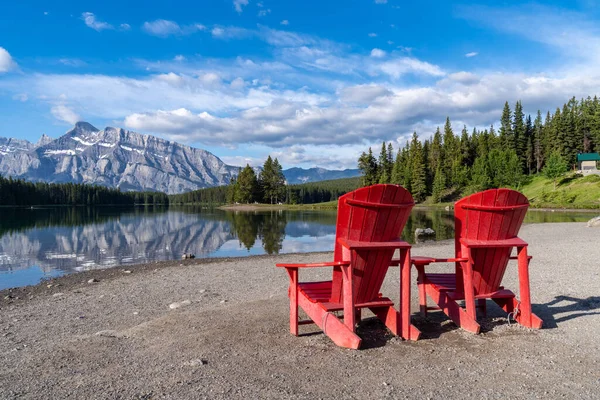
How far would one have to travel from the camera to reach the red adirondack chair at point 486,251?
6246 millimetres

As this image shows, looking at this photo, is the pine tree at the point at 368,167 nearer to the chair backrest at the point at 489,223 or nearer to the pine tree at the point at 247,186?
the pine tree at the point at 247,186

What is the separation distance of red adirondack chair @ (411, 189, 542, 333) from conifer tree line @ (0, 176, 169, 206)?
16869 cm

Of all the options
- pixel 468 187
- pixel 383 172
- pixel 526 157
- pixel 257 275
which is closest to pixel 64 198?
pixel 383 172

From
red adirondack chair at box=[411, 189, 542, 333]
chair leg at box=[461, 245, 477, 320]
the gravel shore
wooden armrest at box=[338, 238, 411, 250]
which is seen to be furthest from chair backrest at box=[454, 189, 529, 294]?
wooden armrest at box=[338, 238, 411, 250]

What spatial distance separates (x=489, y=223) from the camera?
6.31 m

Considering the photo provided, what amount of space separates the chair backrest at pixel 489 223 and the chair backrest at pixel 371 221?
1088 mm

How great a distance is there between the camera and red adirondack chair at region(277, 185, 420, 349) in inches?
221

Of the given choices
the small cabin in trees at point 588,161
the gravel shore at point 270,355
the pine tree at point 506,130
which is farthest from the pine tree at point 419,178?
the gravel shore at point 270,355

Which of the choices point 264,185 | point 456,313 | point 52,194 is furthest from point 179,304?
point 52,194

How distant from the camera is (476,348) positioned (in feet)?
18.6

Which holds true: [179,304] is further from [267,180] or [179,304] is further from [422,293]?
[267,180]

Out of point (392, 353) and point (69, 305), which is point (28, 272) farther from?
point (392, 353)

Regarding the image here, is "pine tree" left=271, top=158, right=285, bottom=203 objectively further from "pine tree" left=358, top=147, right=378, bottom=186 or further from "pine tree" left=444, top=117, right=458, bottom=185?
"pine tree" left=444, top=117, right=458, bottom=185

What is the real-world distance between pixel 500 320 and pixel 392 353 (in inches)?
104
